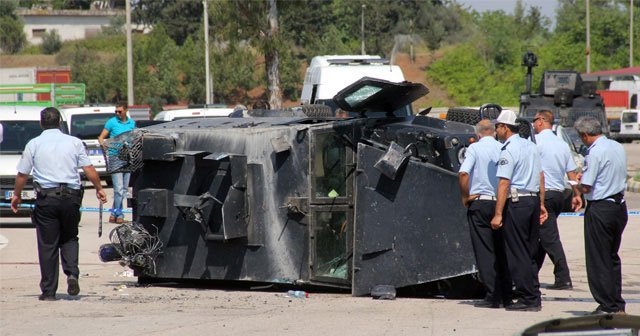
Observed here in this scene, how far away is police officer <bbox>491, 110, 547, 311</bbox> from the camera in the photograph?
9430 millimetres

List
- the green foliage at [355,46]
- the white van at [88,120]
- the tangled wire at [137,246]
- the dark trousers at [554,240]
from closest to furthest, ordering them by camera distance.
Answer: the tangled wire at [137,246]
the dark trousers at [554,240]
the white van at [88,120]
the green foliage at [355,46]

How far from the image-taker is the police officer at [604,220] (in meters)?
9.02

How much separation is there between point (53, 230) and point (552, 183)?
496 centimetres

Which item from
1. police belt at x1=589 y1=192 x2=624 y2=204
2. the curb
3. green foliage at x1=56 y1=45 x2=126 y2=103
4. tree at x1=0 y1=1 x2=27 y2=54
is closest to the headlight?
police belt at x1=589 y1=192 x2=624 y2=204

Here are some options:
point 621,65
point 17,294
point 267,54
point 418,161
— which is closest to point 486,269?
point 418,161

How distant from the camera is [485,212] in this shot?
31.5 ft

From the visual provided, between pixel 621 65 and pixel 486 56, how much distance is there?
946 centimetres

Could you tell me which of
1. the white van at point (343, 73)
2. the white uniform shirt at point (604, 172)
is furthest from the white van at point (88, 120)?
the white uniform shirt at point (604, 172)

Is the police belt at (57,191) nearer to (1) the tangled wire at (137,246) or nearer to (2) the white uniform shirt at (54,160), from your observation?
(2) the white uniform shirt at (54,160)

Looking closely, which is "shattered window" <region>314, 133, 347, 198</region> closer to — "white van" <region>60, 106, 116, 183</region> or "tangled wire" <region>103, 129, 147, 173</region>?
"tangled wire" <region>103, 129, 147, 173</region>

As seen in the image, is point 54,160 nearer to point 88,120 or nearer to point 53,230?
point 53,230

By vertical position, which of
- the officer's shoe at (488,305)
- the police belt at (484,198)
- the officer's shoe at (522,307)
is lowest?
the officer's shoe at (488,305)

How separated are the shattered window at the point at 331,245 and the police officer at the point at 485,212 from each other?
132 cm

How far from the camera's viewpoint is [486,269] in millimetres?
9680
